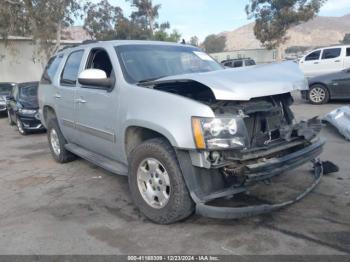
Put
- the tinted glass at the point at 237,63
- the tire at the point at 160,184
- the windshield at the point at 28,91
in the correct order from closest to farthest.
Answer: the tire at the point at 160,184
the windshield at the point at 28,91
the tinted glass at the point at 237,63

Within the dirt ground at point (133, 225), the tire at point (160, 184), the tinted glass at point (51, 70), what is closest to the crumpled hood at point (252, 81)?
the tire at point (160, 184)

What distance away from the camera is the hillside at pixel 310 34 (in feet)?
372

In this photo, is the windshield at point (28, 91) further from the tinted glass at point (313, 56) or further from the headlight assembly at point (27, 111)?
the tinted glass at point (313, 56)

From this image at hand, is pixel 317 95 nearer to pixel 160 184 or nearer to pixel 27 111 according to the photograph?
pixel 27 111

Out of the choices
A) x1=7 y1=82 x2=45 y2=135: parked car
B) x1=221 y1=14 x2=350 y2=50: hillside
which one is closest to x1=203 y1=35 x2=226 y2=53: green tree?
x1=221 y1=14 x2=350 y2=50: hillside

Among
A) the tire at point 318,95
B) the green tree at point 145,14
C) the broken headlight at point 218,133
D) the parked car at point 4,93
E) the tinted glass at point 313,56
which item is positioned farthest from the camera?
the green tree at point 145,14

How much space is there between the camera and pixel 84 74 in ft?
14.7

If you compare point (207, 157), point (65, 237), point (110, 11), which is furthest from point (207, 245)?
point (110, 11)

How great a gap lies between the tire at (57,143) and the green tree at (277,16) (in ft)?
85.7

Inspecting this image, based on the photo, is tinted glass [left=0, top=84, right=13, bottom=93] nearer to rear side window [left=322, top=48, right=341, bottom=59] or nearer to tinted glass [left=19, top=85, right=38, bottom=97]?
tinted glass [left=19, top=85, right=38, bottom=97]

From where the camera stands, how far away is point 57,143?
6898 millimetres

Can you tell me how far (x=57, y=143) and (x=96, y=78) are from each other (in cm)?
283

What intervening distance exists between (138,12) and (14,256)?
4098 centimetres

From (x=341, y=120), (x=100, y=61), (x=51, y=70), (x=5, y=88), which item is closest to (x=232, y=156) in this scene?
(x=100, y=61)
